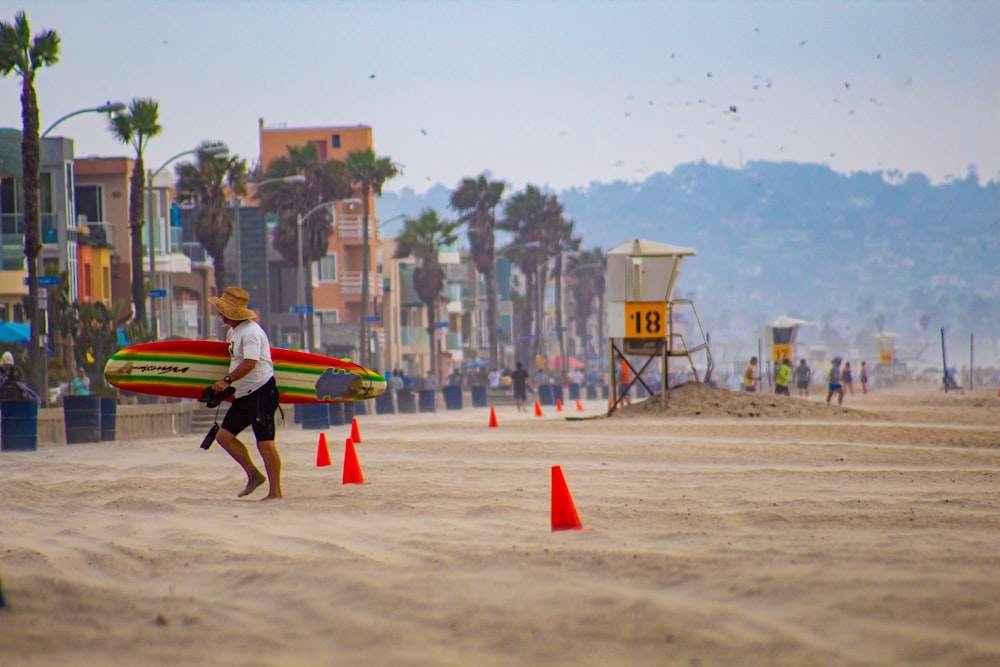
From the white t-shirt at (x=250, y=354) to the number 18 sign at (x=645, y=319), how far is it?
1966 centimetres

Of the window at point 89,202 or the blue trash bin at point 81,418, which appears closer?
the blue trash bin at point 81,418

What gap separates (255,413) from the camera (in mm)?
11477

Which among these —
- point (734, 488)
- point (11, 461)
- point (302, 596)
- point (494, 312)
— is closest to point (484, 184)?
point (494, 312)

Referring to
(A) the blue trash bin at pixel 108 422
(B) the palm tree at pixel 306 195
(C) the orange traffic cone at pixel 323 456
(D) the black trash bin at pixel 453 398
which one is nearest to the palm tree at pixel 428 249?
(B) the palm tree at pixel 306 195

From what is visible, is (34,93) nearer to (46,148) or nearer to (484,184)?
(46,148)

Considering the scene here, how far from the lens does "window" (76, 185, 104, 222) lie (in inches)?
2222

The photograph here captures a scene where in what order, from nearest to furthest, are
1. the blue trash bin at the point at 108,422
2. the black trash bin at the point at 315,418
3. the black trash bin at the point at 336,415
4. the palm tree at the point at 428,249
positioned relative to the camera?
the blue trash bin at the point at 108,422 < the black trash bin at the point at 315,418 < the black trash bin at the point at 336,415 < the palm tree at the point at 428,249

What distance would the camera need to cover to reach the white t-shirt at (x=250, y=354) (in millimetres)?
11391

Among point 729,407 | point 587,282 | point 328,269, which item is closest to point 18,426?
point 729,407

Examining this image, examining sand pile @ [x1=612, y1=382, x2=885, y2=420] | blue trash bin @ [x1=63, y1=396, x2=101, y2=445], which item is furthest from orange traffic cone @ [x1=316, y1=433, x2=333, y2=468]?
sand pile @ [x1=612, y1=382, x2=885, y2=420]

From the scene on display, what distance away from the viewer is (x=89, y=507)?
11.6 meters

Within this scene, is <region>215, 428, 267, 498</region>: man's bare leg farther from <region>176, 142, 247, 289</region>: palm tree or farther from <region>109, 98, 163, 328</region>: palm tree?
<region>176, 142, 247, 289</region>: palm tree

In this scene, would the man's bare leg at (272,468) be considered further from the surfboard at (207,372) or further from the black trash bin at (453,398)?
the black trash bin at (453,398)

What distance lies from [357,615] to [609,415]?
80.4 feet
